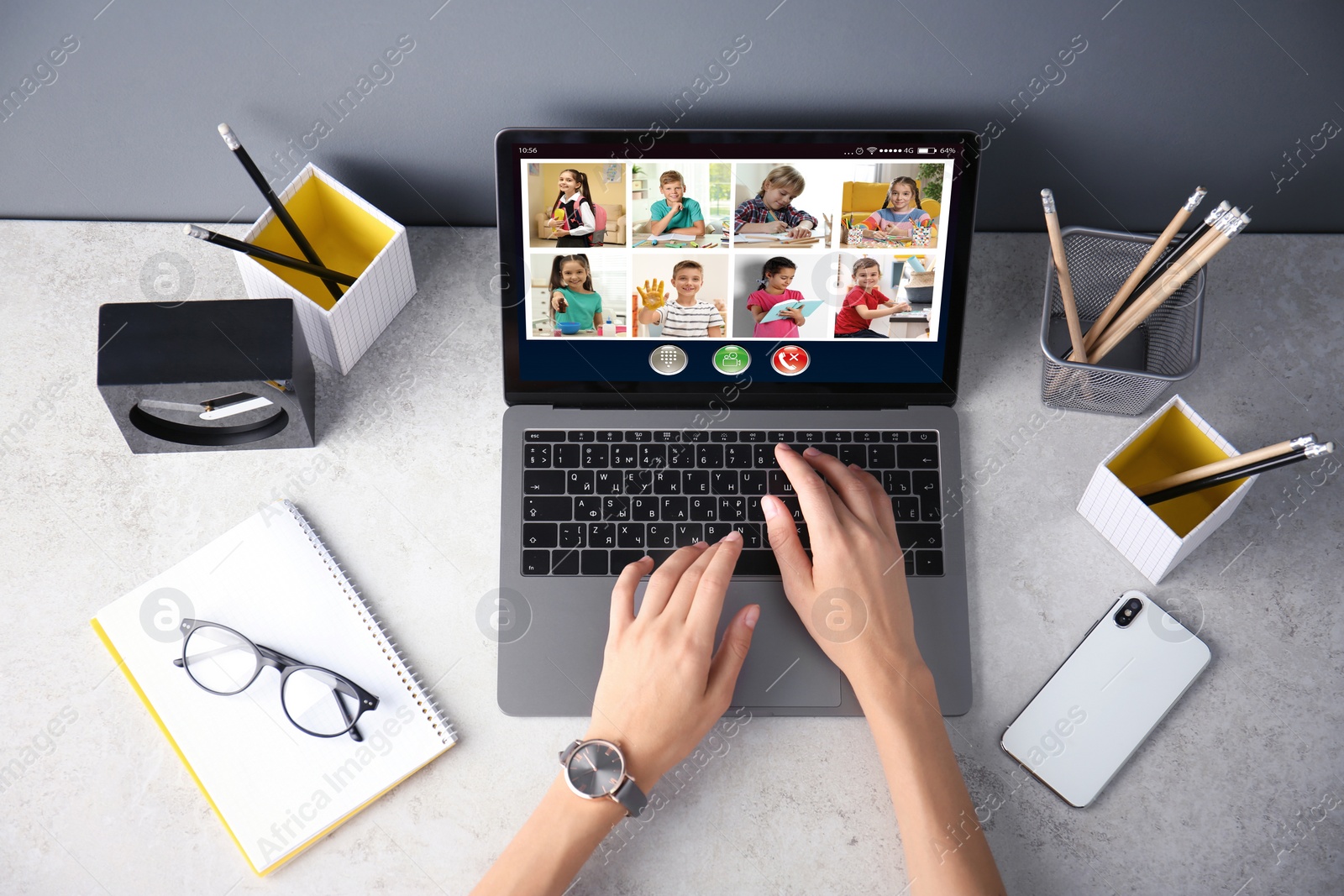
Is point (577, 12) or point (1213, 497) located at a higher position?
point (577, 12)

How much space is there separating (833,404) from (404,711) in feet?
1.82

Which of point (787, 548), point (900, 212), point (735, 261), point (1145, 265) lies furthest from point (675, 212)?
point (1145, 265)

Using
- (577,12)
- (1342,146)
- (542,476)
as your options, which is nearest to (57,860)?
(542,476)

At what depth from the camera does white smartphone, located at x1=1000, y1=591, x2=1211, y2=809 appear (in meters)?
0.90

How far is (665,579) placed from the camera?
0.91 m

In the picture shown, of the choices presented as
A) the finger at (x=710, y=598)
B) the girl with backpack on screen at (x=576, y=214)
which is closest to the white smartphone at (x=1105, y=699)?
the finger at (x=710, y=598)

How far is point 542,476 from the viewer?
38.4 inches

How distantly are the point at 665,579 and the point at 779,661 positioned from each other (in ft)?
0.47

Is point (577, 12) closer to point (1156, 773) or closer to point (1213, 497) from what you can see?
point (1213, 497)

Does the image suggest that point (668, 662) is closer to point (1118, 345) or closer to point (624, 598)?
point (624, 598)

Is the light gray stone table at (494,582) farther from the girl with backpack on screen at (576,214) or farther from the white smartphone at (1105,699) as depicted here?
the girl with backpack on screen at (576,214)

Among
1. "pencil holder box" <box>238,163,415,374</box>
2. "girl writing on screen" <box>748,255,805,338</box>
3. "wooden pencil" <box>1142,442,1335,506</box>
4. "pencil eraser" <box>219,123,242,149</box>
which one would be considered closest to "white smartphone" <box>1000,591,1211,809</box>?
"wooden pencil" <box>1142,442,1335,506</box>

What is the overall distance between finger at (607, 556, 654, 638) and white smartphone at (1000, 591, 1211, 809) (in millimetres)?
396

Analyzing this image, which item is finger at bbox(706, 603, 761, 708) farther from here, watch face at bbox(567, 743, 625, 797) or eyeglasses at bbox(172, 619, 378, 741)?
eyeglasses at bbox(172, 619, 378, 741)
